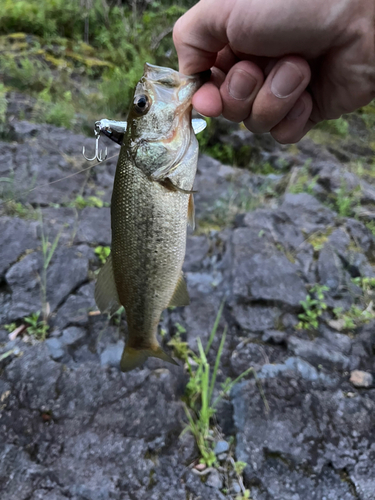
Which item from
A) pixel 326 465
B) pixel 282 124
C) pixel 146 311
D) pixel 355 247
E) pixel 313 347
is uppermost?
pixel 282 124

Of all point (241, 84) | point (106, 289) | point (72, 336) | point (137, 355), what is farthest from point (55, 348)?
point (241, 84)

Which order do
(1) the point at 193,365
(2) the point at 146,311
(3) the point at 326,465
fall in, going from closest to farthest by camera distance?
(2) the point at 146,311 < (3) the point at 326,465 < (1) the point at 193,365

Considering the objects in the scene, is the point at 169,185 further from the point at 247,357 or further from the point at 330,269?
the point at 330,269

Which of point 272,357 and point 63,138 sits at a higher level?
point 63,138

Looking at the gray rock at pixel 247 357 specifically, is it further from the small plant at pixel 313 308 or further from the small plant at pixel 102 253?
the small plant at pixel 102 253

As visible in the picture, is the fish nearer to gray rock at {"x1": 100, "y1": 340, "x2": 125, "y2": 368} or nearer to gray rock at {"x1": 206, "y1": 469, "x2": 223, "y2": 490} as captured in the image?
gray rock at {"x1": 100, "y1": 340, "x2": 125, "y2": 368}

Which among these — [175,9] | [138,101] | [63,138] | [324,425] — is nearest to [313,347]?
[324,425]

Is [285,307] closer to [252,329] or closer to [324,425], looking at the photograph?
[252,329]
